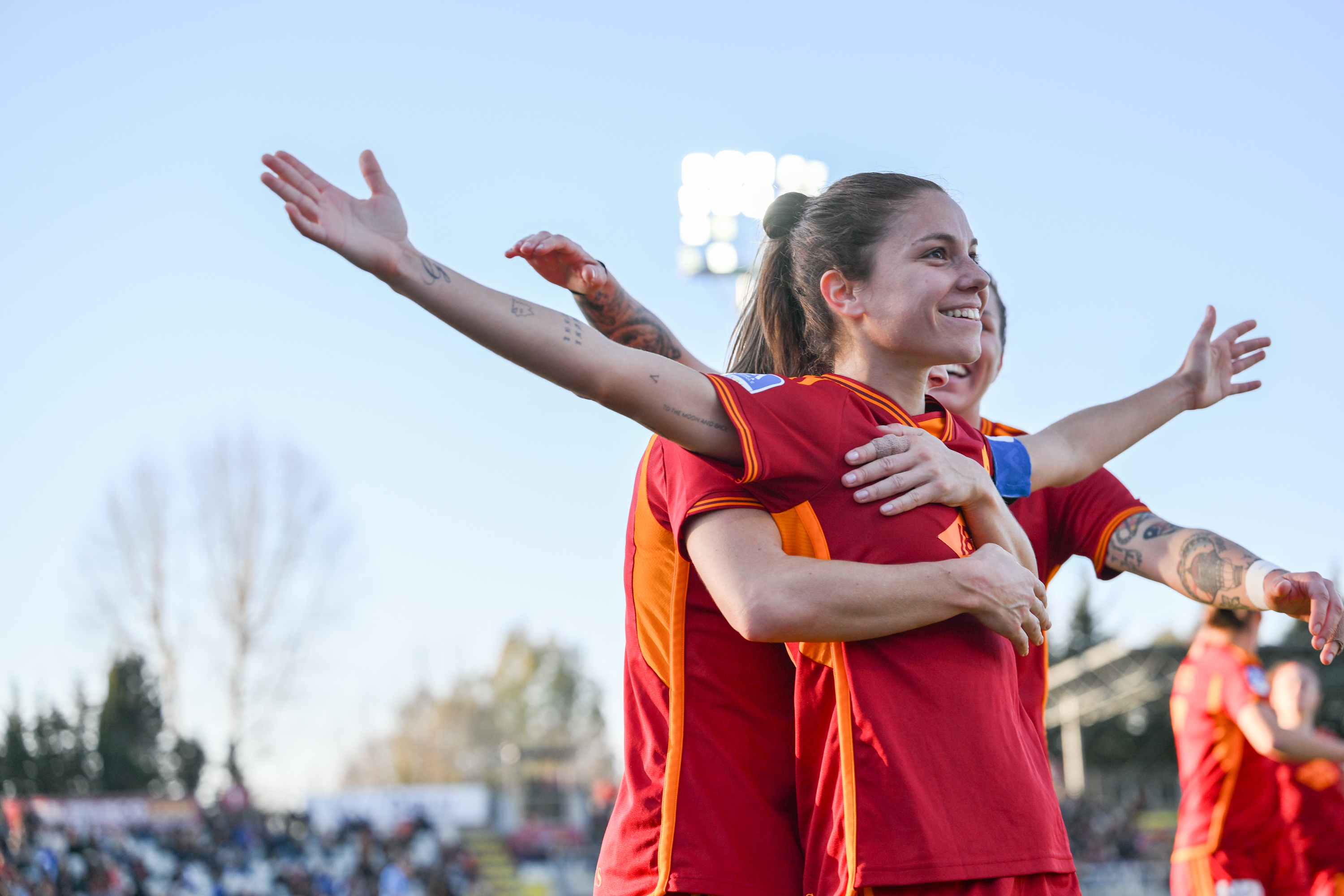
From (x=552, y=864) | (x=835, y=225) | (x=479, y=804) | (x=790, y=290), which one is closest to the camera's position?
(x=835, y=225)

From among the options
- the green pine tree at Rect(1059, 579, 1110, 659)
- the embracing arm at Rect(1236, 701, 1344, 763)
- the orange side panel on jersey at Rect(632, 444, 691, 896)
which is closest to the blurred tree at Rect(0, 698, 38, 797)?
the embracing arm at Rect(1236, 701, 1344, 763)

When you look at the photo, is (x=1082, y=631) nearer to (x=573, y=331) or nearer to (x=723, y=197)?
(x=723, y=197)

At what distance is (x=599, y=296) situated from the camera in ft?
10.2

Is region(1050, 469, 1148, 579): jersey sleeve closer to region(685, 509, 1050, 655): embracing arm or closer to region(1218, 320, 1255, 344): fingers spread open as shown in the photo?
region(1218, 320, 1255, 344): fingers spread open

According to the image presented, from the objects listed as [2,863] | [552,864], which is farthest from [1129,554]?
[552,864]

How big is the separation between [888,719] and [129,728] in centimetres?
3120

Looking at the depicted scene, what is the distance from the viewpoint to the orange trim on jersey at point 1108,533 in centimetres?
331

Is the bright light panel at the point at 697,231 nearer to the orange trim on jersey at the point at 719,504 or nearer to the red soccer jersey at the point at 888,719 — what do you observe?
the red soccer jersey at the point at 888,719

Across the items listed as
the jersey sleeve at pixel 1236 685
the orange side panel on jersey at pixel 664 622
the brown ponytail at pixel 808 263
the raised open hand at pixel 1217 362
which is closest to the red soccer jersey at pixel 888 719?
the orange side panel on jersey at pixel 664 622

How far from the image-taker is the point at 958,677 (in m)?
2.09

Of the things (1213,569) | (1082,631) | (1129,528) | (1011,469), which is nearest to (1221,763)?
(1129,528)

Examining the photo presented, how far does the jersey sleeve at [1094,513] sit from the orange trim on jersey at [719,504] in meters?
1.56

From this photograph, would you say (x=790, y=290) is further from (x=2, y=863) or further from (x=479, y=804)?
(x=479, y=804)

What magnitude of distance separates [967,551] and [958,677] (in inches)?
13.4
